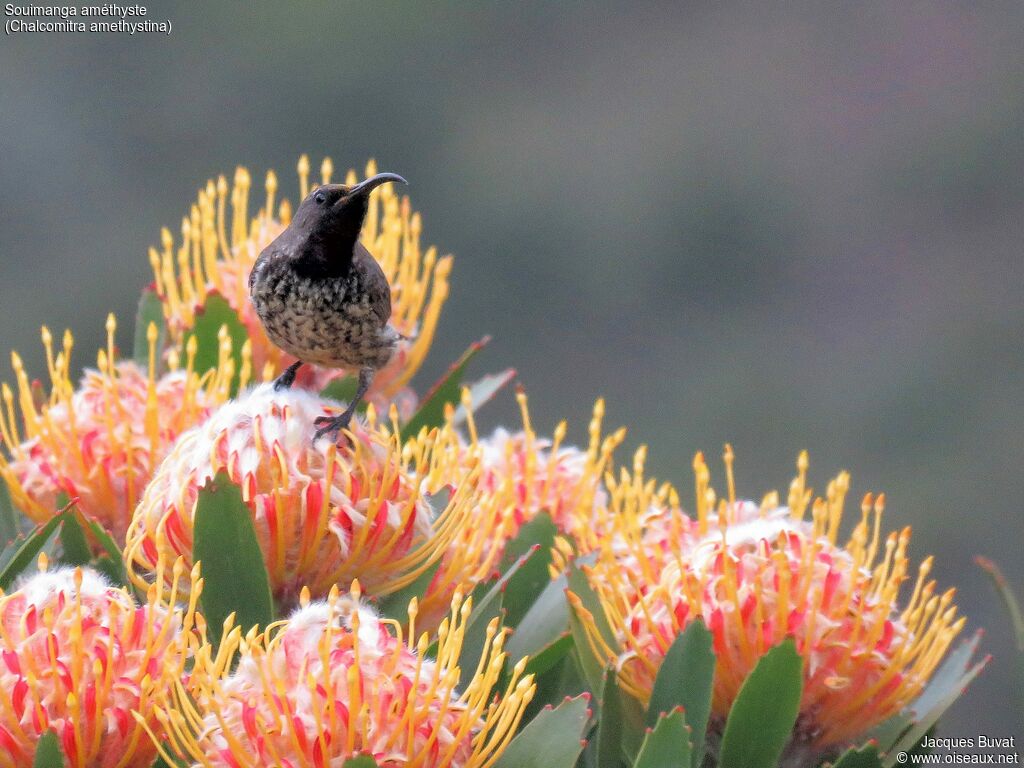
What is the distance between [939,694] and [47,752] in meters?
0.99

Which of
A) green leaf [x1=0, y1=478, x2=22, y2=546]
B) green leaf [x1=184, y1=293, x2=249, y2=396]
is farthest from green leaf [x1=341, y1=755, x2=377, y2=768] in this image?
green leaf [x1=184, y1=293, x2=249, y2=396]

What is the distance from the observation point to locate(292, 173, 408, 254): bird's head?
1.91 meters

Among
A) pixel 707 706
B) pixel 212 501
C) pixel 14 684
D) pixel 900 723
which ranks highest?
pixel 212 501

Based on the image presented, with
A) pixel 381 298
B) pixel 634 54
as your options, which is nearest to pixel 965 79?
pixel 634 54

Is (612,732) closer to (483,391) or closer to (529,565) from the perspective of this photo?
(529,565)

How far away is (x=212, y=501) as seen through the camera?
150cm

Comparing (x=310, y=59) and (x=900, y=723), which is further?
(x=310, y=59)

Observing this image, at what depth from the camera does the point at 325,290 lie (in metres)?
1.93

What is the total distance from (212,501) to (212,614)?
134 mm

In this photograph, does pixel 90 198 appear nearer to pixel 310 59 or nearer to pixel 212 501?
pixel 310 59

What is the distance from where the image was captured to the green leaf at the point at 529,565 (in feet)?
5.89

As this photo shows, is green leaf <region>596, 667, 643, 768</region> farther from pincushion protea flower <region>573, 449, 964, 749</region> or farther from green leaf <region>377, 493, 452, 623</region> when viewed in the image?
green leaf <region>377, 493, 452, 623</region>

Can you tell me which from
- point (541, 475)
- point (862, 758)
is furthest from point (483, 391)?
point (862, 758)

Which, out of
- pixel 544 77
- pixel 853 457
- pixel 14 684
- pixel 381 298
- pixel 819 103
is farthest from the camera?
pixel 544 77
